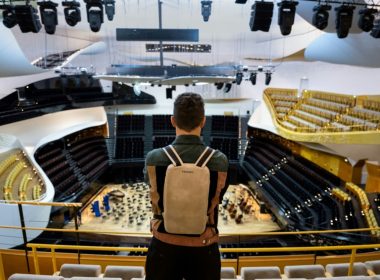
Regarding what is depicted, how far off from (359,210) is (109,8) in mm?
9743

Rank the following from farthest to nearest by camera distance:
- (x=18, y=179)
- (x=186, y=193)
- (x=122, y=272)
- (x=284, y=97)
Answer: (x=284, y=97)
(x=18, y=179)
(x=122, y=272)
(x=186, y=193)

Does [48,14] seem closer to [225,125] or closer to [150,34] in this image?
[150,34]

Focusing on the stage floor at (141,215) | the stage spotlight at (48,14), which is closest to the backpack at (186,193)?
the stage spotlight at (48,14)

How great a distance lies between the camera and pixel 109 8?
29.1 feet

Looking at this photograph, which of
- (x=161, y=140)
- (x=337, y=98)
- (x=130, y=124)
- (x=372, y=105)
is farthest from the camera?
(x=130, y=124)

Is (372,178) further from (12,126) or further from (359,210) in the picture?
(12,126)

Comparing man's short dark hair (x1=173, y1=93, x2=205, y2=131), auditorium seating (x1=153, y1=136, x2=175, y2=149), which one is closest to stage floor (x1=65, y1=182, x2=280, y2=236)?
auditorium seating (x1=153, y1=136, x2=175, y2=149)

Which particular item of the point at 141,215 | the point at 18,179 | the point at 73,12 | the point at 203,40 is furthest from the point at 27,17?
the point at 203,40

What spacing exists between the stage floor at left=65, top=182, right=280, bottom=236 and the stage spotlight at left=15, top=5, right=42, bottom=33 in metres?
8.08

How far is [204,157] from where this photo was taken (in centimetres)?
139

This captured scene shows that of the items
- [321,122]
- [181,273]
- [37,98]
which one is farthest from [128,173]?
[181,273]

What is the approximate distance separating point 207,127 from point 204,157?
19.1 meters

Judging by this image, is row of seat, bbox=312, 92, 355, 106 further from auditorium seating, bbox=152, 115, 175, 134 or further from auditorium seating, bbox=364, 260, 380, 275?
auditorium seating, bbox=364, 260, 380, 275

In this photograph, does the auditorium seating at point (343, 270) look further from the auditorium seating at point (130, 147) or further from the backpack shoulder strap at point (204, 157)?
the auditorium seating at point (130, 147)
